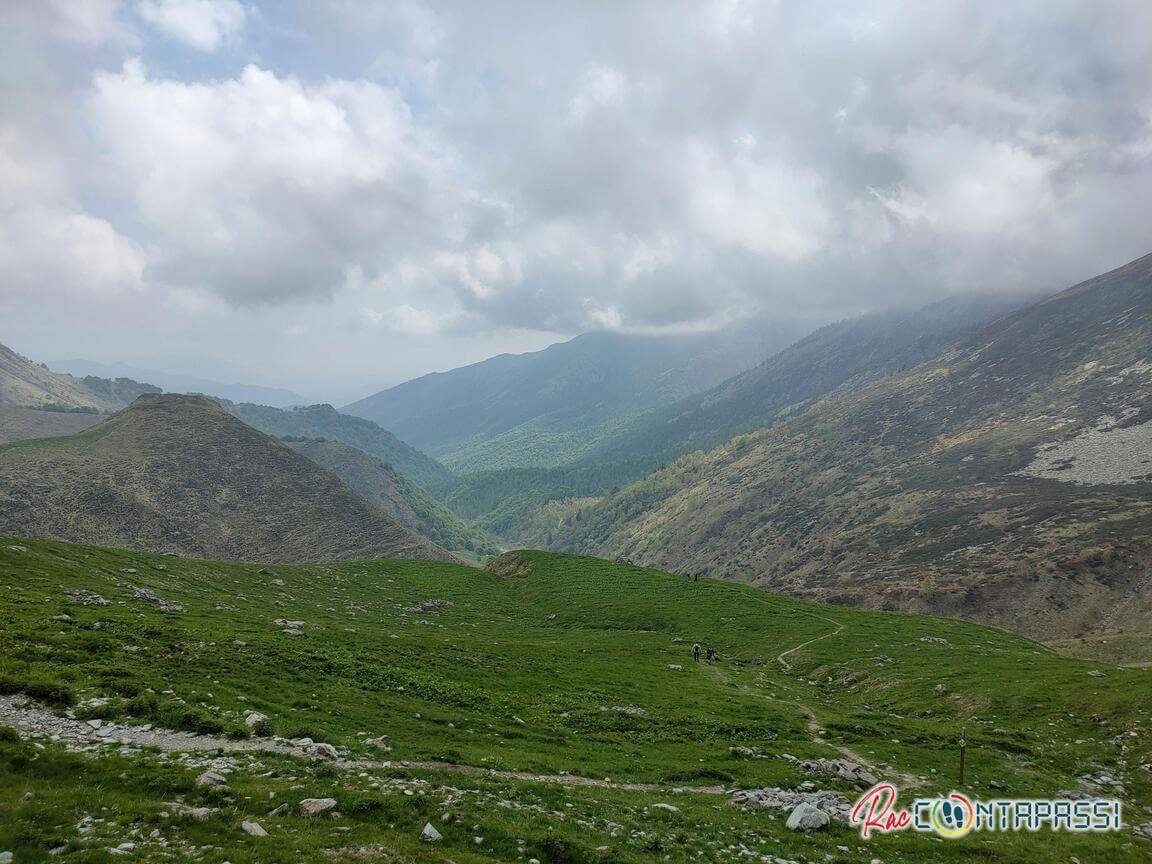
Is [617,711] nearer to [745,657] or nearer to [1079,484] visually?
[745,657]

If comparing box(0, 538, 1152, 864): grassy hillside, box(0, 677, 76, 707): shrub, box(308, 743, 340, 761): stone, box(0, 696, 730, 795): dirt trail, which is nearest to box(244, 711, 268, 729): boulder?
box(0, 538, 1152, 864): grassy hillside

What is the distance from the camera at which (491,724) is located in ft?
92.4

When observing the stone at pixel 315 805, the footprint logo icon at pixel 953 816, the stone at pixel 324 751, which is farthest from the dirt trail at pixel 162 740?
the footprint logo icon at pixel 953 816

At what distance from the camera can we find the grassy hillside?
48.3 ft

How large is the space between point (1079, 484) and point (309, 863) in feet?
756

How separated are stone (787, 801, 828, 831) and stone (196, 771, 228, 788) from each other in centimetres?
1847

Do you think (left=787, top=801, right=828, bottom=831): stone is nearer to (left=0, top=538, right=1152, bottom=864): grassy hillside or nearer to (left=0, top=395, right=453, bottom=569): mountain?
(left=0, top=538, right=1152, bottom=864): grassy hillside

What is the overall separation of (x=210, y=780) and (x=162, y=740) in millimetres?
4719

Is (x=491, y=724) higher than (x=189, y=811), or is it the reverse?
(x=189, y=811)

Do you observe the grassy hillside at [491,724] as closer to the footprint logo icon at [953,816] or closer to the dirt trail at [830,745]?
the dirt trail at [830,745]

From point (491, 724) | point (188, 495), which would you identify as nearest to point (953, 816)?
point (491, 724)

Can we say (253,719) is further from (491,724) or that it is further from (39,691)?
(491,724)

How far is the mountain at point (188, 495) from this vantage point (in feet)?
370

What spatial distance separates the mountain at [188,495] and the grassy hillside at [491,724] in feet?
233
